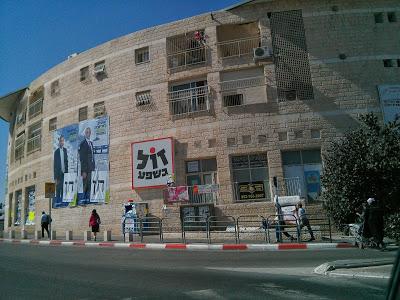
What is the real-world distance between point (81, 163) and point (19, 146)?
12.3 m

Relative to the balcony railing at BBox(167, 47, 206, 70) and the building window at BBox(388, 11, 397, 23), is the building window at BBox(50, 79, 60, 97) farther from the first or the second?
the building window at BBox(388, 11, 397, 23)

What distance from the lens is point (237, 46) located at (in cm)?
2314

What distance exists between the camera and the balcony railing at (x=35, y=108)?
31462 mm

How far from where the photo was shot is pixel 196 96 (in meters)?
22.9

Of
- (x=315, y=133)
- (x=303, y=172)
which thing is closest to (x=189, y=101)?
(x=315, y=133)

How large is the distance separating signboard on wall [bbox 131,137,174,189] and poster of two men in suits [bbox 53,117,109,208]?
2619 mm

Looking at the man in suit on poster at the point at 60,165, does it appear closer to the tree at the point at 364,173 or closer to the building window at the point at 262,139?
the building window at the point at 262,139

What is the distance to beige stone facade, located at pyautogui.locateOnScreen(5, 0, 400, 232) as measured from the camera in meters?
21.0

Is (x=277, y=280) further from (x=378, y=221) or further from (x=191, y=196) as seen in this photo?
(x=191, y=196)

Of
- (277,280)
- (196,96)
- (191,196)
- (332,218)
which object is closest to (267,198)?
(191,196)

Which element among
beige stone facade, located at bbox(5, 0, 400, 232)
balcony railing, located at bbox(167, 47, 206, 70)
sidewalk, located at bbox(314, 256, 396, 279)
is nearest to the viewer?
sidewalk, located at bbox(314, 256, 396, 279)

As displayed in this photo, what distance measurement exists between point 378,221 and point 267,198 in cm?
853

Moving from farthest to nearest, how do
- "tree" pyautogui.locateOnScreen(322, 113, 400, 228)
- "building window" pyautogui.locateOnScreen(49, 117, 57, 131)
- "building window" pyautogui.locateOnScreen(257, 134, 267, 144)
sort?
"building window" pyautogui.locateOnScreen(49, 117, 57, 131), "building window" pyautogui.locateOnScreen(257, 134, 267, 144), "tree" pyautogui.locateOnScreen(322, 113, 400, 228)

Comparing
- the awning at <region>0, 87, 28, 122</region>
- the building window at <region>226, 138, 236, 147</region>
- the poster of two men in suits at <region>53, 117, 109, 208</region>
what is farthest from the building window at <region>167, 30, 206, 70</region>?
the awning at <region>0, 87, 28, 122</region>
